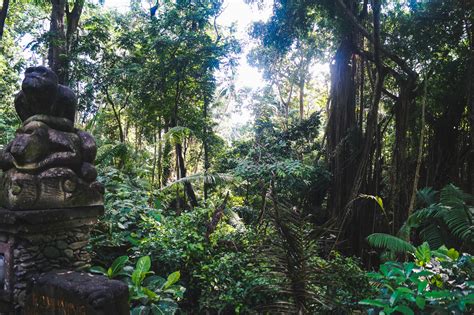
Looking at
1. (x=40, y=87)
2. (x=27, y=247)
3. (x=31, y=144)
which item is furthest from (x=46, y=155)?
(x=27, y=247)

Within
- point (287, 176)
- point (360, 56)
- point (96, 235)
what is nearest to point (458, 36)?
point (360, 56)

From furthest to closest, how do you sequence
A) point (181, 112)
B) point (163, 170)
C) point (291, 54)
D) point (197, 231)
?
point (291, 54), point (163, 170), point (181, 112), point (197, 231)

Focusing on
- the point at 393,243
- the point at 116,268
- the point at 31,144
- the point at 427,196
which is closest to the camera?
the point at 31,144

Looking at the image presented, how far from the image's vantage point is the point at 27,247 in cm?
272

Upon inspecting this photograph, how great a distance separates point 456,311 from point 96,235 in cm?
371

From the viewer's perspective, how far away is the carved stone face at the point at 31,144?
275cm

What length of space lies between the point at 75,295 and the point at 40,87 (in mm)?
1585

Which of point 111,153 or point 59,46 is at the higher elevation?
point 59,46

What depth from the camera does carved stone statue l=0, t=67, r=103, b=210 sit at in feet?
8.94

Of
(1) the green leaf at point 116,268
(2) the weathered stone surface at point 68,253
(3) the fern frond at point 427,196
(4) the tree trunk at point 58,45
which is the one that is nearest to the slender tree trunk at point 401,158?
(3) the fern frond at point 427,196

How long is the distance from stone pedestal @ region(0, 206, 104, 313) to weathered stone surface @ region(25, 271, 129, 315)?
0.12 m

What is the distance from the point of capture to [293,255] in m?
2.52

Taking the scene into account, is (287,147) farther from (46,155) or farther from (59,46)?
(46,155)

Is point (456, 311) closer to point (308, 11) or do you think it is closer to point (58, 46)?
point (308, 11)
